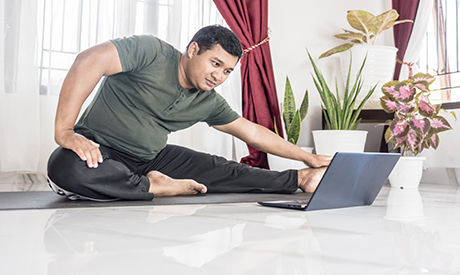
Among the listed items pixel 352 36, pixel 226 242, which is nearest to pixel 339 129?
pixel 352 36

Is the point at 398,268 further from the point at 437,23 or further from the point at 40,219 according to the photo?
the point at 437,23

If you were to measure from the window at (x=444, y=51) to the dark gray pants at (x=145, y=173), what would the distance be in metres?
1.68

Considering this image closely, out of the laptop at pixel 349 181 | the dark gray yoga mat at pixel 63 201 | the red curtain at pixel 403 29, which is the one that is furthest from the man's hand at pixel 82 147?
the red curtain at pixel 403 29

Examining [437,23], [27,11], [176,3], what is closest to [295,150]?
[176,3]

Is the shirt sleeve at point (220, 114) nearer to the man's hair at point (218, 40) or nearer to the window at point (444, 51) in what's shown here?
the man's hair at point (218, 40)

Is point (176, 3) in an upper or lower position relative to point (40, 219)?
upper

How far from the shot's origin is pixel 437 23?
3391 millimetres

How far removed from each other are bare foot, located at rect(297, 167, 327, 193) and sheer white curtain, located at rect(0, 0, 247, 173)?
1043 millimetres

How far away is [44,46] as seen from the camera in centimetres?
259

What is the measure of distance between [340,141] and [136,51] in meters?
1.65

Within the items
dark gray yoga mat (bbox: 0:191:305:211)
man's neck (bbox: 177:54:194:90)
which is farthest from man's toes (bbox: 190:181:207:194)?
man's neck (bbox: 177:54:194:90)

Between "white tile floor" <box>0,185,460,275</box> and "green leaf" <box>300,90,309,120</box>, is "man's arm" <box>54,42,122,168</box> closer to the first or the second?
"white tile floor" <box>0,185,460,275</box>

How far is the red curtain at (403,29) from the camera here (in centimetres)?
348

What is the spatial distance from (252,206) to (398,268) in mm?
870
